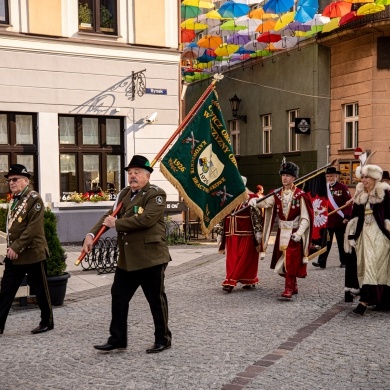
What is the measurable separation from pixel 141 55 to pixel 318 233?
7.77 m

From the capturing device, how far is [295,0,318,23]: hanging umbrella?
57.4ft

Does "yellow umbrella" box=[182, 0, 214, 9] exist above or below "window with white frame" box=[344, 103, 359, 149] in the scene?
above

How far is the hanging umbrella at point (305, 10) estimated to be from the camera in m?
17.5

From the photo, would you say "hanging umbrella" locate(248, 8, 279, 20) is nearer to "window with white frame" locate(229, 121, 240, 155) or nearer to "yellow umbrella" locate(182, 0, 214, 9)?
"yellow umbrella" locate(182, 0, 214, 9)

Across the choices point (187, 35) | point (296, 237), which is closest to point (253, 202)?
point (296, 237)

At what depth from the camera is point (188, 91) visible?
2919cm

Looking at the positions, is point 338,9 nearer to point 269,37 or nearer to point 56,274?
point 269,37

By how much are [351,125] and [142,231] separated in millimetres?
16793

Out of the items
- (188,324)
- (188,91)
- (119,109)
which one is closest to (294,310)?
(188,324)

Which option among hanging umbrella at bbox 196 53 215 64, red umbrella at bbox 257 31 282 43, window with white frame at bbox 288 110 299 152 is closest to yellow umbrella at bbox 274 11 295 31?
red umbrella at bbox 257 31 282 43

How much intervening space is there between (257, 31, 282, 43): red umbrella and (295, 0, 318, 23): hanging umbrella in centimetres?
115

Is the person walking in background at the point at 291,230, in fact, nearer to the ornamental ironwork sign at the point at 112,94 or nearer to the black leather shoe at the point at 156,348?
the black leather shoe at the point at 156,348

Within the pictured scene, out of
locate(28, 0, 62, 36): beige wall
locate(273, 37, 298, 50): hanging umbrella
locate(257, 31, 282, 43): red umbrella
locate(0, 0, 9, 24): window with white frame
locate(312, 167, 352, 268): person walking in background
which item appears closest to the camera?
locate(312, 167, 352, 268): person walking in background

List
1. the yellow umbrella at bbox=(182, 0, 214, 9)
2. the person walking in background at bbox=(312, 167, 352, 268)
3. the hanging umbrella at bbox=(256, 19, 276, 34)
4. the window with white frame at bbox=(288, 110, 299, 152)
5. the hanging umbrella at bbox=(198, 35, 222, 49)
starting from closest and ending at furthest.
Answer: the person walking in background at bbox=(312, 167, 352, 268) → the yellow umbrella at bbox=(182, 0, 214, 9) → the hanging umbrella at bbox=(256, 19, 276, 34) → the hanging umbrella at bbox=(198, 35, 222, 49) → the window with white frame at bbox=(288, 110, 299, 152)
